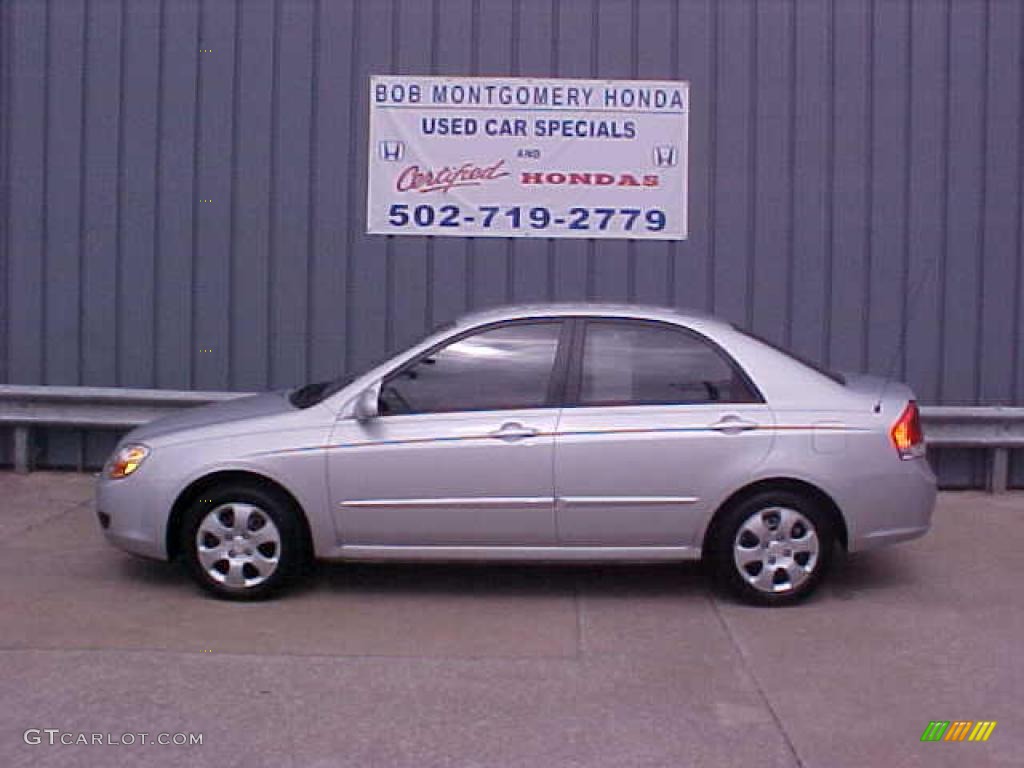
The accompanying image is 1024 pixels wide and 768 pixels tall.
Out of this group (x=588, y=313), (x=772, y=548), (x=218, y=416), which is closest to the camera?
(x=772, y=548)

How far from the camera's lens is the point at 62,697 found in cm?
591

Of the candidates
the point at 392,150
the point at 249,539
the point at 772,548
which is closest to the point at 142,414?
the point at 392,150

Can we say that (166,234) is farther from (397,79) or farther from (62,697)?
(62,697)

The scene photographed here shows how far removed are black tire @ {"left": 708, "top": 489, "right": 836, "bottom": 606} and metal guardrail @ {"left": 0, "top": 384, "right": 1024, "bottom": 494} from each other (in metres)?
3.24

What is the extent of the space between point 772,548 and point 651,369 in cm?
112

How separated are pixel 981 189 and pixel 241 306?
565 centimetres

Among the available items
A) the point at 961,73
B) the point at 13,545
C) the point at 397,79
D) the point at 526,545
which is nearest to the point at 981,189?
the point at 961,73

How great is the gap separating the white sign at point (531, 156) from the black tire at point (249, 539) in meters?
3.77

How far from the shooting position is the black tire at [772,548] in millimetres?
7332

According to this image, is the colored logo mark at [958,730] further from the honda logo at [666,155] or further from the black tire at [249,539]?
the honda logo at [666,155]

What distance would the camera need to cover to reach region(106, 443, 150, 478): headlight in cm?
750

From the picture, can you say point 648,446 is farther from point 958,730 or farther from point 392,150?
point 392,150

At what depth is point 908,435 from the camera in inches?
294

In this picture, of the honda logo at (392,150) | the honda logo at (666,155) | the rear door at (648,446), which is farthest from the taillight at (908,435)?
the honda logo at (392,150)
